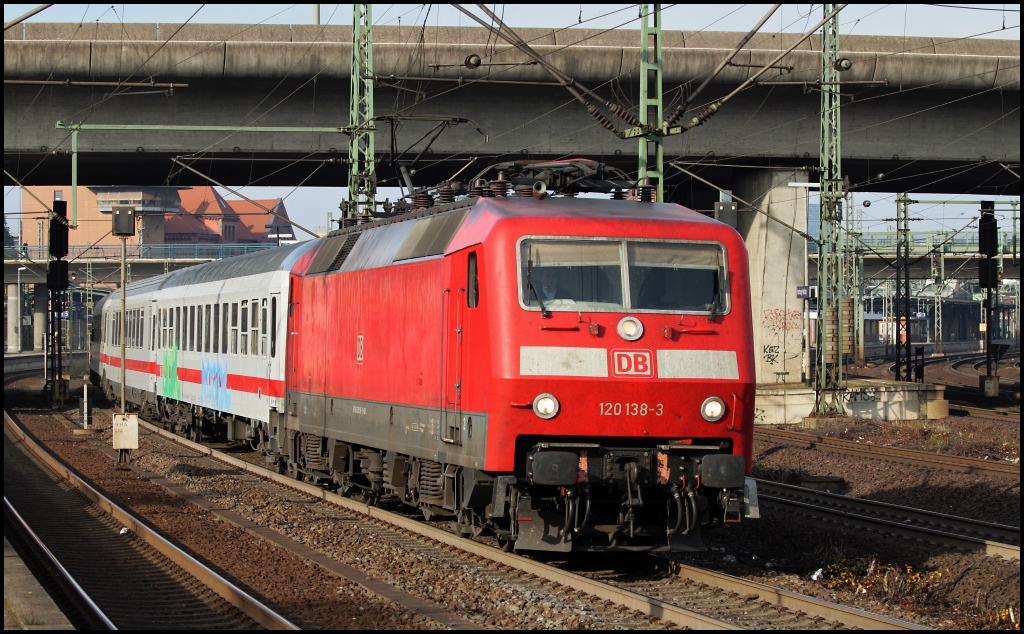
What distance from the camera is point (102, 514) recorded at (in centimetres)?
1583

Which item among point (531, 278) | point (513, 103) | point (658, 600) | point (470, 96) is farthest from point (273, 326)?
point (513, 103)

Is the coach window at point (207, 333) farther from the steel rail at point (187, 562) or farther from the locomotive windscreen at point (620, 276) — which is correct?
the locomotive windscreen at point (620, 276)

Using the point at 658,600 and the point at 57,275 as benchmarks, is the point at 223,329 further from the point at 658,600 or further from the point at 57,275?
the point at 57,275

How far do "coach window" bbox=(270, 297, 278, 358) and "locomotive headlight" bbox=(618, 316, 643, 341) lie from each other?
938 centimetres

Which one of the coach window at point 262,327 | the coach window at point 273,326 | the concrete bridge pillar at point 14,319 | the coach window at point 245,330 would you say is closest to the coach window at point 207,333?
the coach window at point 245,330

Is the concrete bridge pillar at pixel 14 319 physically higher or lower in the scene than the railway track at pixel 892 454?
higher

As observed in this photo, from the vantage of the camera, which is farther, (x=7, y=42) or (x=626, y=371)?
(x=7, y=42)

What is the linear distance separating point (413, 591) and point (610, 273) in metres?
3.20

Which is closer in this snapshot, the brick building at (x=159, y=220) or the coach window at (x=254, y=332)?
the coach window at (x=254, y=332)

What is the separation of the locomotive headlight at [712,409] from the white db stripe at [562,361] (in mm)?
951

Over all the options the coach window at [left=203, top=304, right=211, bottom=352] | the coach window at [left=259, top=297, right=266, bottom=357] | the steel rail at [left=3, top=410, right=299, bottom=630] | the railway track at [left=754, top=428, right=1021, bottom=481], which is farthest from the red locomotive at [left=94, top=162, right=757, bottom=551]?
the coach window at [left=203, top=304, right=211, bottom=352]

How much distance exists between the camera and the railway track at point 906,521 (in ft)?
41.1

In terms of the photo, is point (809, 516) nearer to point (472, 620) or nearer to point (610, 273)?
point (610, 273)

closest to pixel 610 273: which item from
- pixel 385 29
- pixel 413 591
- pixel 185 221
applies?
pixel 413 591
